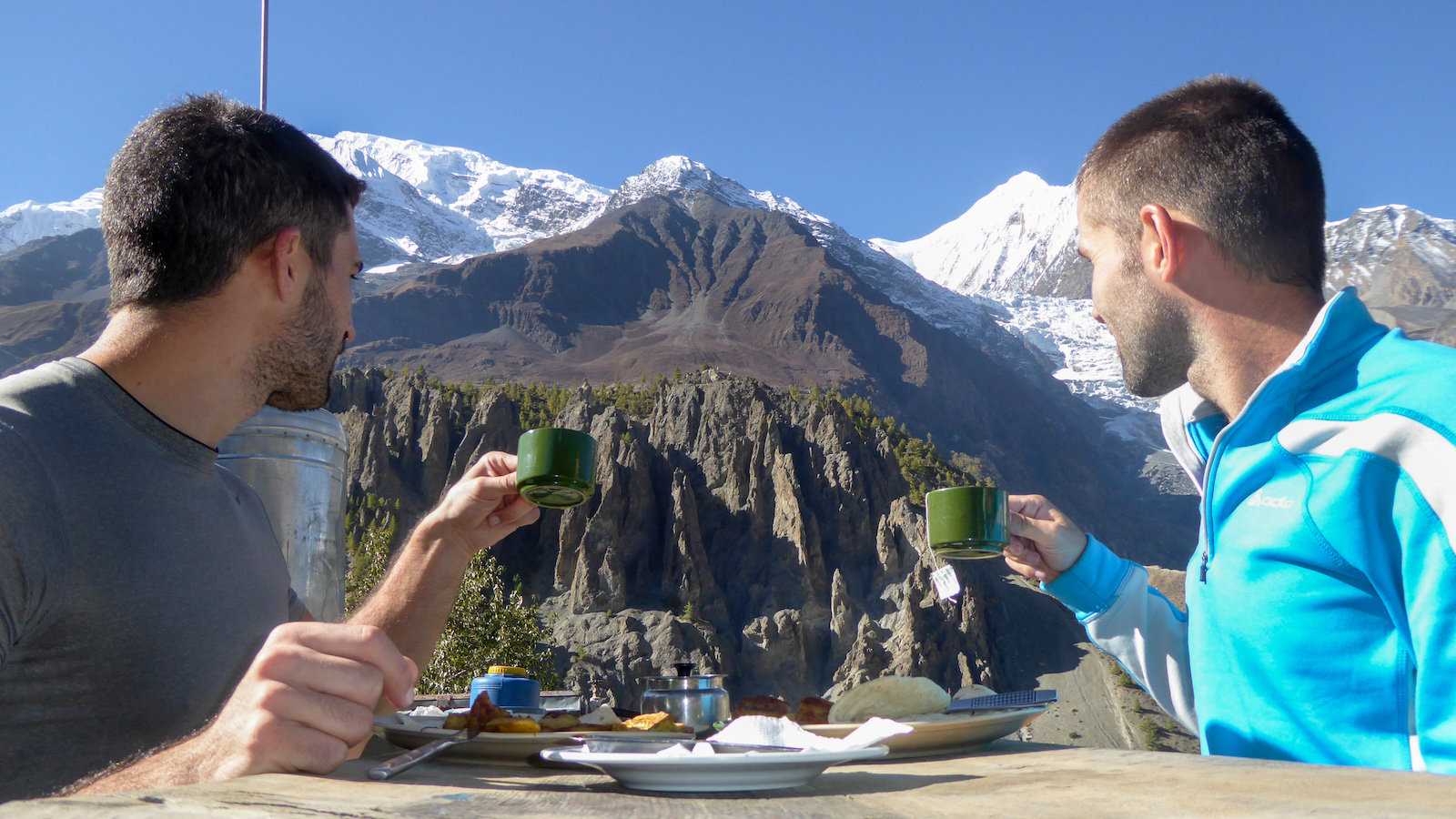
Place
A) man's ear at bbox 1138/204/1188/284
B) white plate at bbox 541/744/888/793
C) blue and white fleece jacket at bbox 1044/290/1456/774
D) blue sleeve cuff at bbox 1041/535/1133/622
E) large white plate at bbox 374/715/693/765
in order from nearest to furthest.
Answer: white plate at bbox 541/744/888/793 → large white plate at bbox 374/715/693/765 → blue and white fleece jacket at bbox 1044/290/1456/774 → man's ear at bbox 1138/204/1188/284 → blue sleeve cuff at bbox 1041/535/1133/622

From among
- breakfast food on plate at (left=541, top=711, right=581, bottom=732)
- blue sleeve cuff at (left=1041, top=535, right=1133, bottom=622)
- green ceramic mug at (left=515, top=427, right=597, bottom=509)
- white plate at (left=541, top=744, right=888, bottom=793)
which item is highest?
green ceramic mug at (left=515, top=427, right=597, bottom=509)

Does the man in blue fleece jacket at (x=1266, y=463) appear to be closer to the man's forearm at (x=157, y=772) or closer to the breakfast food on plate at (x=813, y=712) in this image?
the breakfast food on plate at (x=813, y=712)

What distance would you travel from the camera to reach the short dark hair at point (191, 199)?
7.79ft

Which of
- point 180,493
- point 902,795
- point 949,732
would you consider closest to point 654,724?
point 949,732

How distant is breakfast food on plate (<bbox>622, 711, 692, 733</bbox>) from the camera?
6.03 ft

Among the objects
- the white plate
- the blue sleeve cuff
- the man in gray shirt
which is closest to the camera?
the white plate

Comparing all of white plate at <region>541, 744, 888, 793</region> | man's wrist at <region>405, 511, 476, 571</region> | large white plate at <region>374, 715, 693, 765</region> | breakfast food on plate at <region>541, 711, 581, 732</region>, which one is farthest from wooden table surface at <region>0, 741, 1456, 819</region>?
man's wrist at <region>405, 511, 476, 571</region>

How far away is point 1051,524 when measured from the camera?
2.83 m

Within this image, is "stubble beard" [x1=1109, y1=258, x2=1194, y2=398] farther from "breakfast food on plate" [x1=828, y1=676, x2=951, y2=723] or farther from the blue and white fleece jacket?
"breakfast food on plate" [x1=828, y1=676, x2=951, y2=723]

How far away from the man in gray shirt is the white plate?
15.0 inches

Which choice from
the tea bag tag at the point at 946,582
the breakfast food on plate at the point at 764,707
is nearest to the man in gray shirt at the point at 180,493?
the breakfast food on plate at the point at 764,707

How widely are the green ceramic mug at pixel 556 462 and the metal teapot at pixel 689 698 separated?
47 centimetres

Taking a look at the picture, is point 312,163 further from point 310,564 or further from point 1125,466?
point 1125,466

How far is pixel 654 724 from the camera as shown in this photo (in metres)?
1.86
